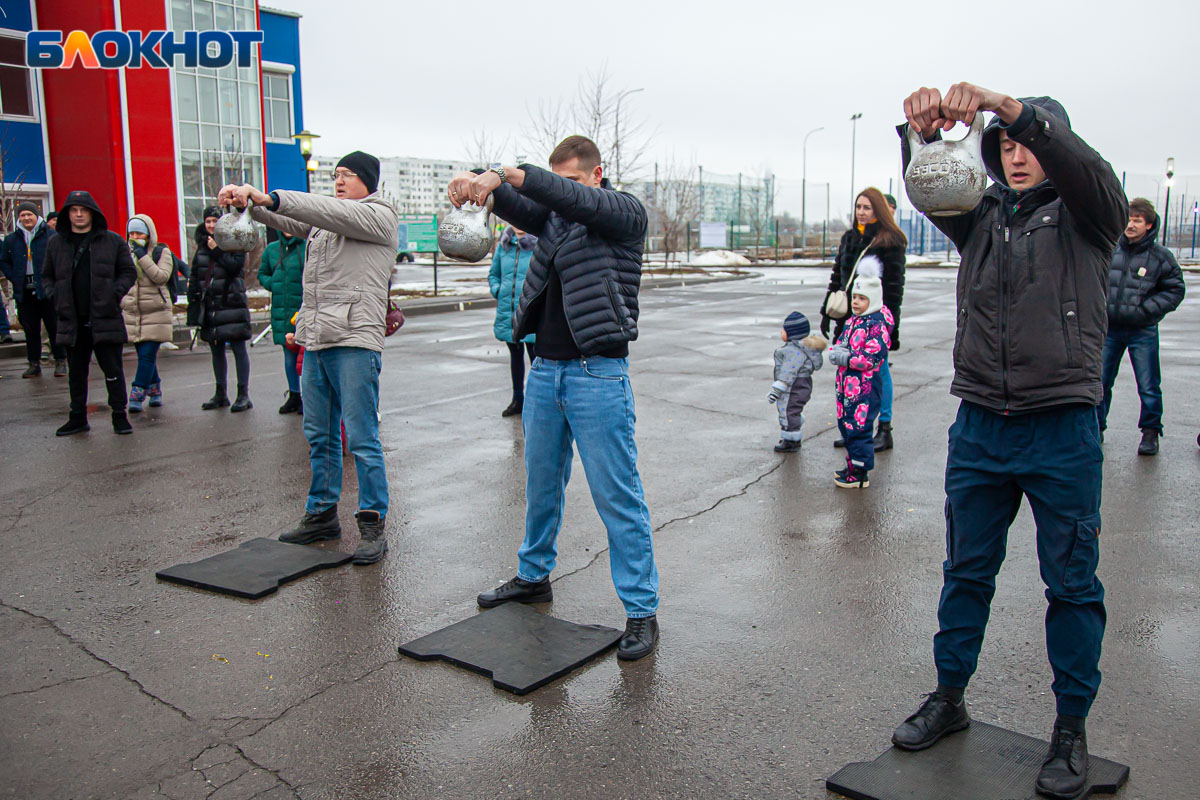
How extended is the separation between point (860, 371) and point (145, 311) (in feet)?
22.1

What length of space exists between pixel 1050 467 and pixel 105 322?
7.61m

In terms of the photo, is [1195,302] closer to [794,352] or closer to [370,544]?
[794,352]

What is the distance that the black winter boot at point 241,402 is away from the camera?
9.25 m

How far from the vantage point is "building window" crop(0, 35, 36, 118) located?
960 inches

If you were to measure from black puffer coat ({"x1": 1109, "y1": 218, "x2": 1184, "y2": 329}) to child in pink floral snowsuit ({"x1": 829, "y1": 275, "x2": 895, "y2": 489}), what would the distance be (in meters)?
1.93

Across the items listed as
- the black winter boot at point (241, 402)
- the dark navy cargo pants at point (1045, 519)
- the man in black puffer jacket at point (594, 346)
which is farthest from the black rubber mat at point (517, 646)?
the black winter boot at point (241, 402)

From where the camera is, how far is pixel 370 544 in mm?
5047

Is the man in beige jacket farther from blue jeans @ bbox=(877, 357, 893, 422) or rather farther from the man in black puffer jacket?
blue jeans @ bbox=(877, 357, 893, 422)

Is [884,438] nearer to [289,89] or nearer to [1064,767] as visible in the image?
[1064,767]

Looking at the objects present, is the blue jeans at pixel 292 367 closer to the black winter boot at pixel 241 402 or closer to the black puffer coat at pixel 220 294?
the black winter boot at pixel 241 402

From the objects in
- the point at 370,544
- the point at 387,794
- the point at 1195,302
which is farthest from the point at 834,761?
the point at 1195,302

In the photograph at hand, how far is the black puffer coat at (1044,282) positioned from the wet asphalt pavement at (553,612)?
1.22 meters

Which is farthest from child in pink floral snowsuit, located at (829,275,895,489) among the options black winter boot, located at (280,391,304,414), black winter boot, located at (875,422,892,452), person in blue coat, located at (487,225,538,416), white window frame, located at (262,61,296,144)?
white window frame, located at (262,61,296,144)

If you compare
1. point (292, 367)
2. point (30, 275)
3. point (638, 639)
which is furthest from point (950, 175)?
point (30, 275)
